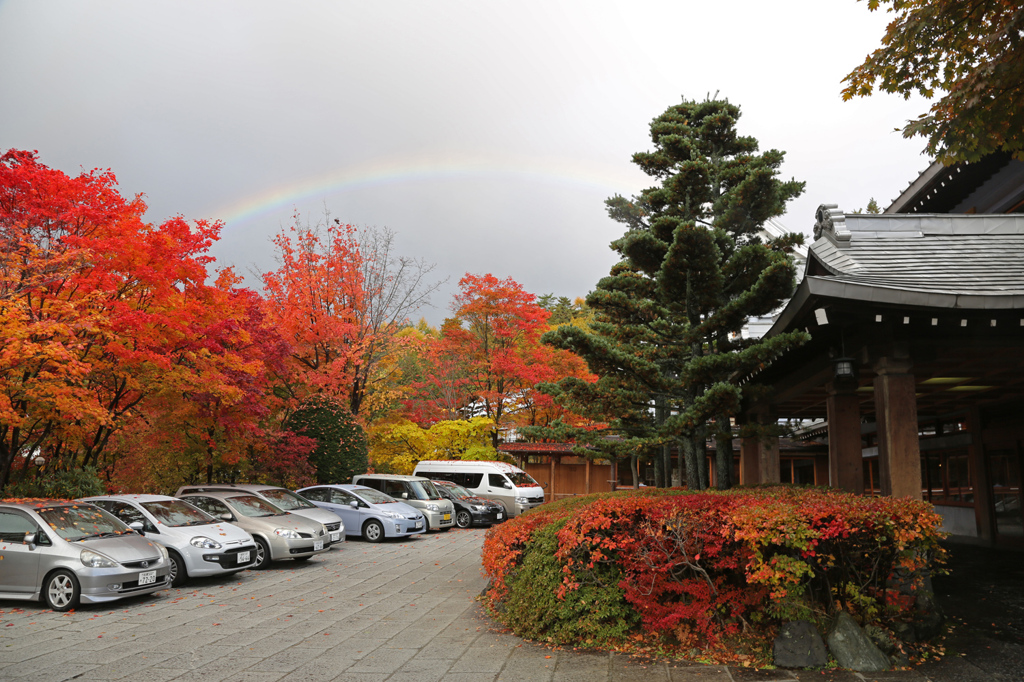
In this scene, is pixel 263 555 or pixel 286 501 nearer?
pixel 263 555

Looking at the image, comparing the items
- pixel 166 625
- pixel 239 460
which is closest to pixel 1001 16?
pixel 166 625

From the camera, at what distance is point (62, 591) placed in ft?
27.6

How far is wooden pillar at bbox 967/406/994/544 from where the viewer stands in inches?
577

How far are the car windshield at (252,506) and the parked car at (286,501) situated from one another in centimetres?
16

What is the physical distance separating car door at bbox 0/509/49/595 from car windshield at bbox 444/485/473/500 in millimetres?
14090

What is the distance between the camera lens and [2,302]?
9.92 meters

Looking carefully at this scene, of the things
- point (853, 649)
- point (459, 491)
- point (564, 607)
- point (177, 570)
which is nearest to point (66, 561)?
point (177, 570)

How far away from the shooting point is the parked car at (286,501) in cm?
1386

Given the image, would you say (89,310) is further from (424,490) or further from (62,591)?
(424,490)

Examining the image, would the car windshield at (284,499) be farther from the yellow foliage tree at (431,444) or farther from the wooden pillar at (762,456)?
the yellow foliage tree at (431,444)

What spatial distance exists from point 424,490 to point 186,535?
32.5ft

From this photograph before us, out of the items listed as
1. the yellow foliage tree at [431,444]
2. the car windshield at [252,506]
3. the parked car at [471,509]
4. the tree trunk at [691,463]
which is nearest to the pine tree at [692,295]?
the tree trunk at [691,463]

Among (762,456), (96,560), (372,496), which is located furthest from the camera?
(372,496)

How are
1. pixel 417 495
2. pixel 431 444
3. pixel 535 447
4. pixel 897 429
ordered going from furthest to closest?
pixel 535 447 → pixel 431 444 → pixel 417 495 → pixel 897 429
